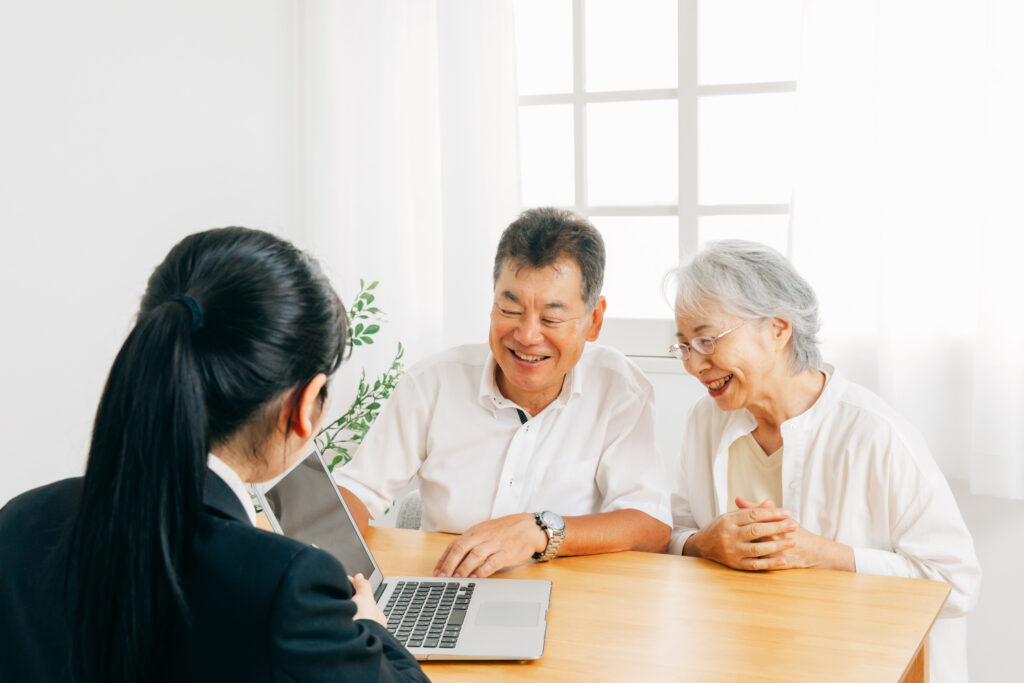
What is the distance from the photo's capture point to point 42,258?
2.50 meters

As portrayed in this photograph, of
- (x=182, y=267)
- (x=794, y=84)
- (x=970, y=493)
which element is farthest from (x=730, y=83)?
(x=182, y=267)

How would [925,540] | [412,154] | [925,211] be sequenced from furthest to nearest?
[412,154] → [925,211] → [925,540]

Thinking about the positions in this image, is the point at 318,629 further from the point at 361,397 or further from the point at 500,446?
the point at 361,397

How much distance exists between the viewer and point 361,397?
322cm

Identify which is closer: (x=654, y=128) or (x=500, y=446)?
(x=500, y=446)

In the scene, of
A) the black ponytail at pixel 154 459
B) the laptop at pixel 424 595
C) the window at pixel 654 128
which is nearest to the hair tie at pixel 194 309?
the black ponytail at pixel 154 459

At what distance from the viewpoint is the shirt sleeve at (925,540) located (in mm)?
1882

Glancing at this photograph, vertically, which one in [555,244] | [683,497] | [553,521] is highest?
[555,244]

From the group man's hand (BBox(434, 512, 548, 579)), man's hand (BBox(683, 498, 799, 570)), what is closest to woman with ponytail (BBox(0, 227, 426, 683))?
man's hand (BBox(434, 512, 548, 579))

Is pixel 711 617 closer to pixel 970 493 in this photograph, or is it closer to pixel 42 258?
pixel 970 493

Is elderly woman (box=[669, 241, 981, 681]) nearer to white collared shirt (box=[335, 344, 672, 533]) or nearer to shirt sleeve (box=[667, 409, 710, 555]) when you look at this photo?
shirt sleeve (box=[667, 409, 710, 555])

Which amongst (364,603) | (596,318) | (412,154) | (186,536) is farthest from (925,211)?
(186,536)

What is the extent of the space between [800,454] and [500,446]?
2.15 feet

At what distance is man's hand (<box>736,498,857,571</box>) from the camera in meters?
1.84
